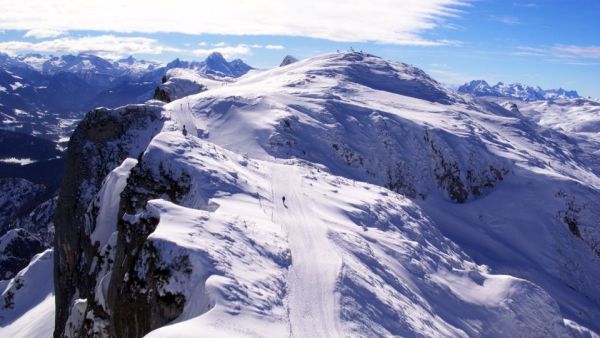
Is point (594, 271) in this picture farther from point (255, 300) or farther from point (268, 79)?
point (268, 79)

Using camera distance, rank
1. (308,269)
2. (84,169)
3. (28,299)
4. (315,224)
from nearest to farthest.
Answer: (308,269), (315,224), (84,169), (28,299)

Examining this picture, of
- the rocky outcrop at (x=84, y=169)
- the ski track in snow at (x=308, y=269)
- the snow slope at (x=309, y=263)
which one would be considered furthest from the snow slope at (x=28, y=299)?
the ski track in snow at (x=308, y=269)

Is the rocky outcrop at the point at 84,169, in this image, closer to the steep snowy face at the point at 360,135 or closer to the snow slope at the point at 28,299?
the steep snowy face at the point at 360,135

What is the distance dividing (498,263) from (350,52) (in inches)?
2287

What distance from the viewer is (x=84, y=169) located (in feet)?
116

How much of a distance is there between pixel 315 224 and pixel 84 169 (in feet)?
67.6

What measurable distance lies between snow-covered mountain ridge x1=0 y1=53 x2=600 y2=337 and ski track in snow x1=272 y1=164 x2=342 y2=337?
99mm

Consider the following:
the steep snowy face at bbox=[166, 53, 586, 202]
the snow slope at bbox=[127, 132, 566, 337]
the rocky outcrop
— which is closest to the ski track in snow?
the snow slope at bbox=[127, 132, 566, 337]

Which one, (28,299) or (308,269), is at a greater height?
(308,269)

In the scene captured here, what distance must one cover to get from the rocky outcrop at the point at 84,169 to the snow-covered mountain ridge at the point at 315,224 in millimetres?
158

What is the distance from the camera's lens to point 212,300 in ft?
49.2

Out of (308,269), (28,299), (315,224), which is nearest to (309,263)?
(308,269)

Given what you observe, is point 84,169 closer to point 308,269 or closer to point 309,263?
point 309,263

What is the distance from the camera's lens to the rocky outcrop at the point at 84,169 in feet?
103
